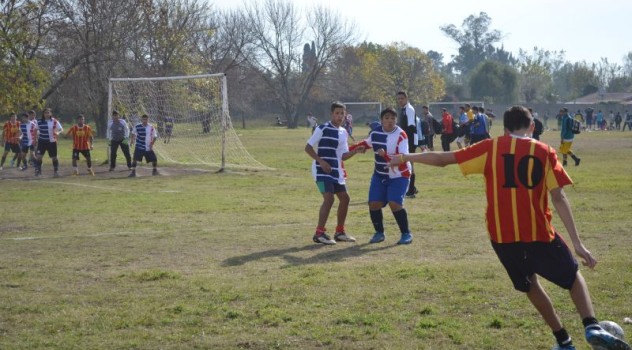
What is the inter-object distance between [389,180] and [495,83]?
288 ft

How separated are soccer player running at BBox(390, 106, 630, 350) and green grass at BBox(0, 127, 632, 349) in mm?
664

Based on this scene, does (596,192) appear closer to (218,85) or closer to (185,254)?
(185,254)

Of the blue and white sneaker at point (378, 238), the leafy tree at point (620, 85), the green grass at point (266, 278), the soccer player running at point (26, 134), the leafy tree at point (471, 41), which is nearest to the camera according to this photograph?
the green grass at point (266, 278)

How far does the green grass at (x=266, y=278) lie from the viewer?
6844 millimetres

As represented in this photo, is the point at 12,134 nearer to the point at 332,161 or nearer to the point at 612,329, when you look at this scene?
the point at 332,161

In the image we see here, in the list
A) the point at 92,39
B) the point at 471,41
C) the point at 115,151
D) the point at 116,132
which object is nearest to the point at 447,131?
the point at 115,151

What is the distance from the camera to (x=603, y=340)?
561 centimetres

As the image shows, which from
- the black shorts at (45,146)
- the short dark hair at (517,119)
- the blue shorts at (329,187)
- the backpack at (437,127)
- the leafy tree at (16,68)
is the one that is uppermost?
the leafy tree at (16,68)

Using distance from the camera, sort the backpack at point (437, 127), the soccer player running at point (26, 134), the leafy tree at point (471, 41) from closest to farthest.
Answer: the soccer player running at point (26, 134), the backpack at point (437, 127), the leafy tree at point (471, 41)

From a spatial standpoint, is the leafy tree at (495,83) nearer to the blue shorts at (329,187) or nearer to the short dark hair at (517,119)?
the blue shorts at (329,187)

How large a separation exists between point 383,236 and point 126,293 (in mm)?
4379

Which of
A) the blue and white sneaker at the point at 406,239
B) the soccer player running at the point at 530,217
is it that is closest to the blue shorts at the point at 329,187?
the blue and white sneaker at the point at 406,239

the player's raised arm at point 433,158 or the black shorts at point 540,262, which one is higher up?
the player's raised arm at point 433,158

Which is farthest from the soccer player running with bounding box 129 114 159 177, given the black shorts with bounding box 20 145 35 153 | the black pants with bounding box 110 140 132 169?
the black shorts with bounding box 20 145 35 153
